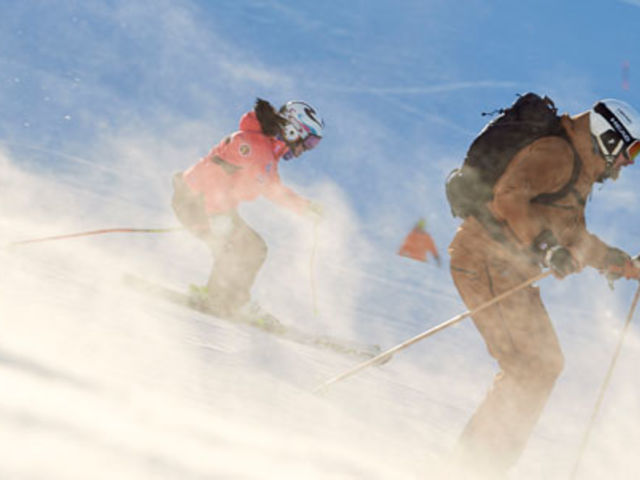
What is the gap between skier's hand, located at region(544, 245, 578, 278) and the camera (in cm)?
429

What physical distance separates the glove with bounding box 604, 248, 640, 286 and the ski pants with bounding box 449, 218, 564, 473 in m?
0.40

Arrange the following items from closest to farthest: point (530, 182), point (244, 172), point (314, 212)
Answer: point (530, 182) < point (314, 212) < point (244, 172)

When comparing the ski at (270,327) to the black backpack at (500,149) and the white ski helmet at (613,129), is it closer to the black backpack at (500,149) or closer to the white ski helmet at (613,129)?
the black backpack at (500,149)

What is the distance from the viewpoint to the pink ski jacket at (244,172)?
8.61 m

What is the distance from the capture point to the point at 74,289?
6629 millimetres

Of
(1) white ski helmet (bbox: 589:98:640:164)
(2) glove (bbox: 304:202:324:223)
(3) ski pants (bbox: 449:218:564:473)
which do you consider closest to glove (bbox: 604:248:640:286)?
(3) ski pants (bbox: 449:218:564:473)

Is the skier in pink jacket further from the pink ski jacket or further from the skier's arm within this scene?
the skier's arm

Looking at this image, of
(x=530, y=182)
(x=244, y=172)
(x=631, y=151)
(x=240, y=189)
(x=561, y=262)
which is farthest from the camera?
Answer: (x=240, y=189)

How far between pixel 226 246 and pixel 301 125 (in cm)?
159

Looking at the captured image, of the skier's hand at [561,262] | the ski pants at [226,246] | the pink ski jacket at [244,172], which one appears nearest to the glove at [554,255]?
the skier's hand at [561,262]

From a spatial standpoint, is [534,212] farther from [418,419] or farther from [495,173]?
[418,419]

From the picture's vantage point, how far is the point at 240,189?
28.9ft

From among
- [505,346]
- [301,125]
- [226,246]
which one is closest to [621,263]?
[505,346]

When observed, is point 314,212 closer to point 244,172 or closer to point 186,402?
point 244,172
